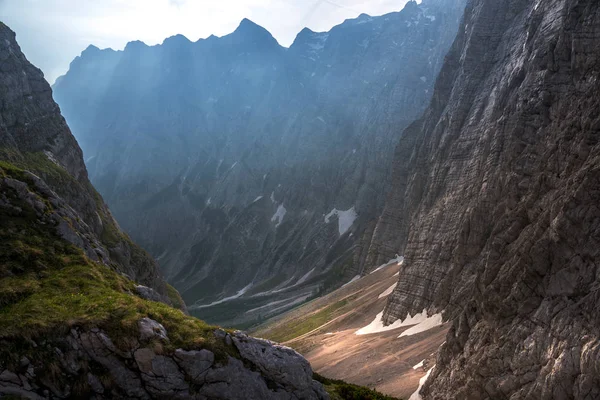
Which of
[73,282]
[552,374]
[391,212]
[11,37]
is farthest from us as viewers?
[391,212]

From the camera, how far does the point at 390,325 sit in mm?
75312

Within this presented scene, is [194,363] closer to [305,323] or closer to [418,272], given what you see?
[418,272]

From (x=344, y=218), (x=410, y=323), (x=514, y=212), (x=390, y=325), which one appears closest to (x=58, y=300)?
(x=514, y=212)

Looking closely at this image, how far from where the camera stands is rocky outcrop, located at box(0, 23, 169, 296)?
191 feet

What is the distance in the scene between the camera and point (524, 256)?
3519 centimetres

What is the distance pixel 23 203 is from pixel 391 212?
350ft

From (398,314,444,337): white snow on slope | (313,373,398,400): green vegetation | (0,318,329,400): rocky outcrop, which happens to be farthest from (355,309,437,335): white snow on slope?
(0,318,329,400): rocky outcrop

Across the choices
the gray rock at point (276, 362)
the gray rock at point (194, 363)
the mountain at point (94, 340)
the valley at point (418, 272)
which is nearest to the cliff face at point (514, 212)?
the valley at point (418, 272)

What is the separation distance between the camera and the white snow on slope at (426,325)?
212 feet

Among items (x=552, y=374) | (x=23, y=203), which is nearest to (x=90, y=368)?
(x=23, y=203)

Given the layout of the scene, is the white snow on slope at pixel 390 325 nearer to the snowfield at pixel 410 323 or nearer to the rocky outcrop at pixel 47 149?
the snowfield at pixel 410 323

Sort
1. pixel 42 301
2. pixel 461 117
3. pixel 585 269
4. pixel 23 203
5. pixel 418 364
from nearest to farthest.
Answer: pixel 42 301 < pixel 23 203 < pixel 585 269 < pixel 418 364 < pixel 461 117

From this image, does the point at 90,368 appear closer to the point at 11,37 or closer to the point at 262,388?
the point at 262,388

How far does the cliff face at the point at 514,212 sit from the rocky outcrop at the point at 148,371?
1785 cm
